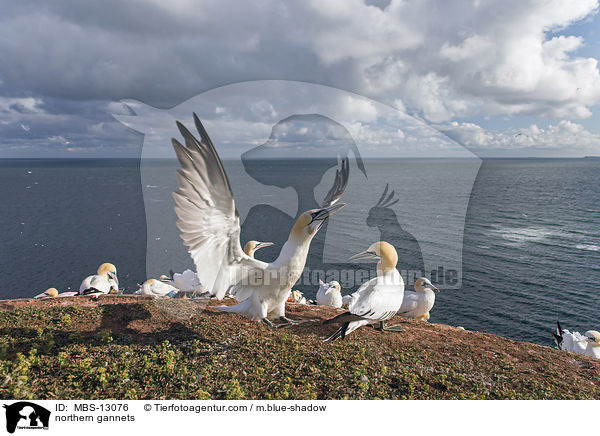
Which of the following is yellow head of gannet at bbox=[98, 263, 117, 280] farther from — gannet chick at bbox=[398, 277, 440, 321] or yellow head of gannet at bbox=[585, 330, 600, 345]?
yellow head of gannet at bbox=[585, 330, 600, 345]

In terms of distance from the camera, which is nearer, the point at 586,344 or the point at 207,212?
the point at 207,212

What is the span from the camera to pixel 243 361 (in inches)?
248

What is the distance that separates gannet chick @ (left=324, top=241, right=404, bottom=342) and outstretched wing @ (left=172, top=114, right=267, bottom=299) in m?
2.60

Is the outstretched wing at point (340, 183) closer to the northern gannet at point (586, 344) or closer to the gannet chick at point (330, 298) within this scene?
the gannet chick at point (330, 298)

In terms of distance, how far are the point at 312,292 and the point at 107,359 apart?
25.5m

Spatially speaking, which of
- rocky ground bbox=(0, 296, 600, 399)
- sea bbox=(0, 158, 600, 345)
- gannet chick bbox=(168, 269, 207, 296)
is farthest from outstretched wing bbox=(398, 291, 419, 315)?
gannet chick bbox=(168, 269, 207, 296)

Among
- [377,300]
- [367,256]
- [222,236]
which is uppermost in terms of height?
[222,236]

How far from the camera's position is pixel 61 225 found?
182 ft

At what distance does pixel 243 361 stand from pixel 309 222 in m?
2.99

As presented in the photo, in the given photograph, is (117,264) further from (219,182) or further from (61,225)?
(219,182)

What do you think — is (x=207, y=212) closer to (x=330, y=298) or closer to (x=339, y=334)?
(x=339, y=334)

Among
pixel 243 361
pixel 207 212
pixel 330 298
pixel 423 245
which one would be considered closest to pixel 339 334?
pixel 243 361

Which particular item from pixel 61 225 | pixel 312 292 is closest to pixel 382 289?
pixel 312 292
